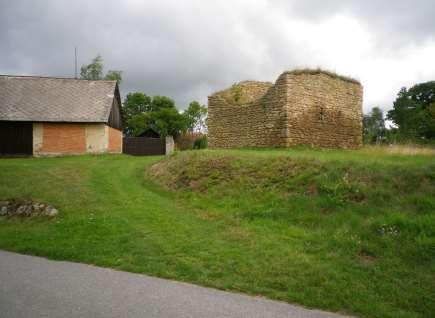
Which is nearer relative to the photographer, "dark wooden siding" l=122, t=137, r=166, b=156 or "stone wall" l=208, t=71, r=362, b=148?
"stone wall" l=208, t=71, r=362, b=148

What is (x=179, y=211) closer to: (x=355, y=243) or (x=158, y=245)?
(x=158, y=245)

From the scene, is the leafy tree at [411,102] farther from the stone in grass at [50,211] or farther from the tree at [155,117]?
the stone in grass at [50,211]

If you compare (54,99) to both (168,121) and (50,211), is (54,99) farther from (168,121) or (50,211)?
(168,121)

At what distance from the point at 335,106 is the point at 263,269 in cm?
1309

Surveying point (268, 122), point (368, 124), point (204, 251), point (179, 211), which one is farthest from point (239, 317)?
point (368, 124)

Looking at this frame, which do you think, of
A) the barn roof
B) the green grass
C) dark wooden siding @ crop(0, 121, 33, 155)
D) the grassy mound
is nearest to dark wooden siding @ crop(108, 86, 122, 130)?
the barn roof

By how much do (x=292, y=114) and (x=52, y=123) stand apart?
17.3 m

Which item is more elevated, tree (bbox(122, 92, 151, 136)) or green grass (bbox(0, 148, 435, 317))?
tree (bbox(122, 92, 151, 136))

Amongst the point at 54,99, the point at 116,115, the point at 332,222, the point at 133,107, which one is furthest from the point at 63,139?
the point at 133,107

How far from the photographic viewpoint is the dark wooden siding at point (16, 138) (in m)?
25.1

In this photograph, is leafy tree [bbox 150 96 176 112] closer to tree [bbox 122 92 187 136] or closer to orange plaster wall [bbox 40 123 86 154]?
tree [bbox 122 92 187 136]

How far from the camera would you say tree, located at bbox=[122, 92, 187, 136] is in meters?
52.6

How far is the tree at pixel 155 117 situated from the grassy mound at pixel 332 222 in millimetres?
41419

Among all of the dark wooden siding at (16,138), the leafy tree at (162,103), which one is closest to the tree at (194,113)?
the leafy tree at (162,103)
